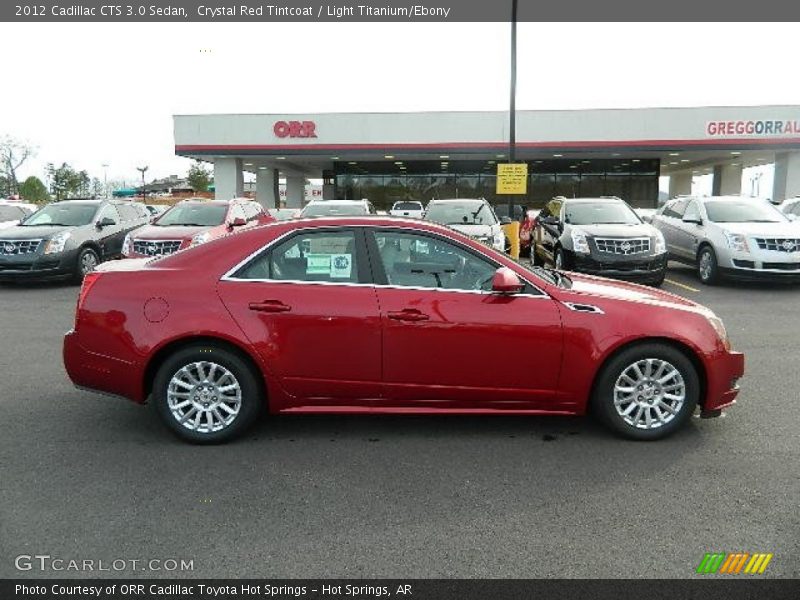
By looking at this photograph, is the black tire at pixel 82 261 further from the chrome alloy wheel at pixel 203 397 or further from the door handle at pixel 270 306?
the door handle at pixel 270 306

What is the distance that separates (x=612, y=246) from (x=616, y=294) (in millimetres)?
7064

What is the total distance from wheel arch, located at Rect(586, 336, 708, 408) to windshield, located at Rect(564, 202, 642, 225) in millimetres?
8110

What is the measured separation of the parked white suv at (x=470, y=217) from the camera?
11.4 meters

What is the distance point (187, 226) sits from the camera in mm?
11469

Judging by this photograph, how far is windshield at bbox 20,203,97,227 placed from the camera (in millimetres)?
12453

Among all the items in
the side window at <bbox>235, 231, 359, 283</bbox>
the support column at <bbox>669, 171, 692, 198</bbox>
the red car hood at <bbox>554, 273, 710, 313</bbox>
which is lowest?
the red car hood at <bbox>554, 273, 710, 313</bbox>

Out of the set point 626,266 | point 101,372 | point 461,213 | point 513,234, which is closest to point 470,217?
point 461,213

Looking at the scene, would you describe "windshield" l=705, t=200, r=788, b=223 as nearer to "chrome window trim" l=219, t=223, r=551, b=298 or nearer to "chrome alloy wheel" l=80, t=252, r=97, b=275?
"chrome window trim" l=219, t=223, r=551, b=298

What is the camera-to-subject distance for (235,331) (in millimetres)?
4102

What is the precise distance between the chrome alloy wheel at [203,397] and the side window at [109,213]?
9945 millimetres

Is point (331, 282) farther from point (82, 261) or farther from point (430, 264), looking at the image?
point (82, 261)

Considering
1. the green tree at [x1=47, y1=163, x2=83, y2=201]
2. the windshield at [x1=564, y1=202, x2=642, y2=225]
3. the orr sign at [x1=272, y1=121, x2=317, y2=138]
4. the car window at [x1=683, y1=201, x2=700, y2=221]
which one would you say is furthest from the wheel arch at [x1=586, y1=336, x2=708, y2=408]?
the green tree at [x1=47, y1=163, x2=83, y2=201]

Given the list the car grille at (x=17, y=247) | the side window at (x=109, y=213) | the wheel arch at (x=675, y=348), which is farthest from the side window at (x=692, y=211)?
the car grille at (x=17, y=247)

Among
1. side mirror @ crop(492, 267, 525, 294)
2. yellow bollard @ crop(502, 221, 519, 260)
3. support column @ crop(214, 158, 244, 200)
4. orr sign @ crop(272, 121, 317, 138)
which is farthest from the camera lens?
support column @ crop(214, 158, 244, 200)
